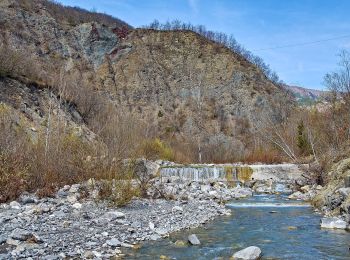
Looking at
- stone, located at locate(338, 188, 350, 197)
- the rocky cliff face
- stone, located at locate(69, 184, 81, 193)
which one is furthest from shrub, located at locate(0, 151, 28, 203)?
the rocky cliff face

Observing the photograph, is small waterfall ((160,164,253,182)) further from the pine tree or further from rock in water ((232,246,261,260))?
rock in water ((232,246,261,260))

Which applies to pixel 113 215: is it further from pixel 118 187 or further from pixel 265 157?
pixel 265 157

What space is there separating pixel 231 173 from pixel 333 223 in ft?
54.8

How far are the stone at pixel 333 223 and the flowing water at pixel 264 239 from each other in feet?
0.75

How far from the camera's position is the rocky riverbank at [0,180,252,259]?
8094 millimetres

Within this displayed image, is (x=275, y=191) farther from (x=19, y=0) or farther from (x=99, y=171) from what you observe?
(x=19, y=0)

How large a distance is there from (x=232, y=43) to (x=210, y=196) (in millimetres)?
69114

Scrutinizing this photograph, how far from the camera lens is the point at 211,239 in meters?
10.2

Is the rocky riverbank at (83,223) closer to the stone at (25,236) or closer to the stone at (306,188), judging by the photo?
the stone at (25,236)

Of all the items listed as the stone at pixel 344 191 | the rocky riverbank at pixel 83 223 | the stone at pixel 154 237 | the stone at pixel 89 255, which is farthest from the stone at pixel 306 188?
the stone at pixel 89 255

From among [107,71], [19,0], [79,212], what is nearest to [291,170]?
[79,212]

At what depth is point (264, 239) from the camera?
1036 centimetres

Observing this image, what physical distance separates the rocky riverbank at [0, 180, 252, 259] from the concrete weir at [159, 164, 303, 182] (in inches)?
457

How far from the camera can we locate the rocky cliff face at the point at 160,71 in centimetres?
6019
